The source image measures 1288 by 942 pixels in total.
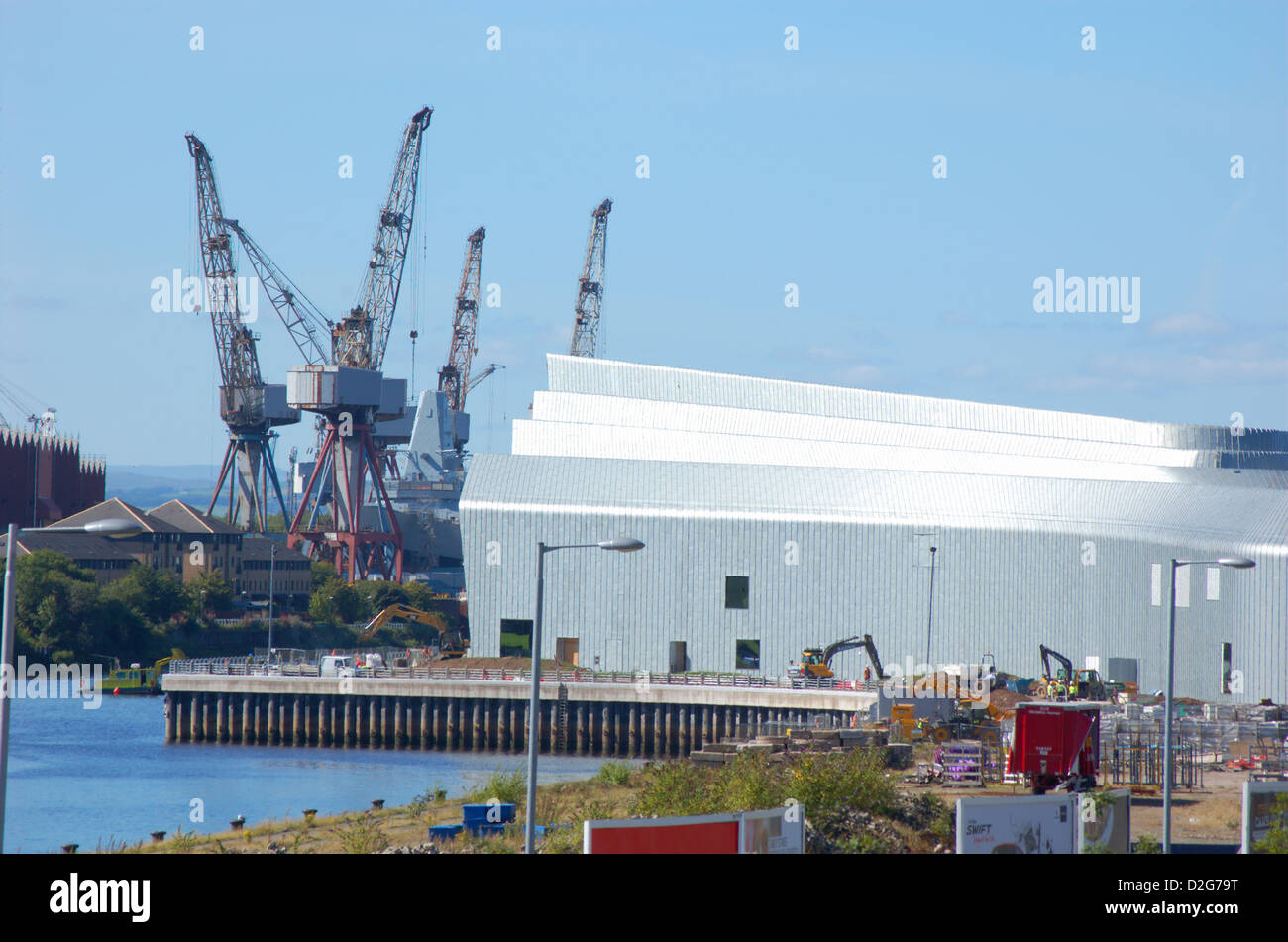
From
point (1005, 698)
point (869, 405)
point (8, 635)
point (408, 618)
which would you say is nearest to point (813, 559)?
point (1005, 698)

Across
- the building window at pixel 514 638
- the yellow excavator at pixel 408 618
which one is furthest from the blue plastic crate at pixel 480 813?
the yellow excavator at pixel 408 618

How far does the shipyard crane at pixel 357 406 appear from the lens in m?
134

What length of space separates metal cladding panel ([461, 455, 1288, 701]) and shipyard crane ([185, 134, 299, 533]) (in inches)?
3084

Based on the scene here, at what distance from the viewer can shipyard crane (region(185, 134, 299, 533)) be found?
494ft

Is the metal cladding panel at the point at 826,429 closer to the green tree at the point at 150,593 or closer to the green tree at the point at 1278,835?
the green tree at the point at 150,593

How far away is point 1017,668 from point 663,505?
59.3 feet

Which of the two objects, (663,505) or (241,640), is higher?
(663,505)

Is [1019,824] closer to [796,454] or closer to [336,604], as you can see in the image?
[796,454]

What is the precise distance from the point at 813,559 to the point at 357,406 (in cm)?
6882

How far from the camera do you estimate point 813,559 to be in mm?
76312

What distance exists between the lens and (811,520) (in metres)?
76.6

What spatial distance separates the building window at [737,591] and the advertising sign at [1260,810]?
5161cm

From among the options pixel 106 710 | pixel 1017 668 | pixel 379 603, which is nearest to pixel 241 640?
pixel 379 603
